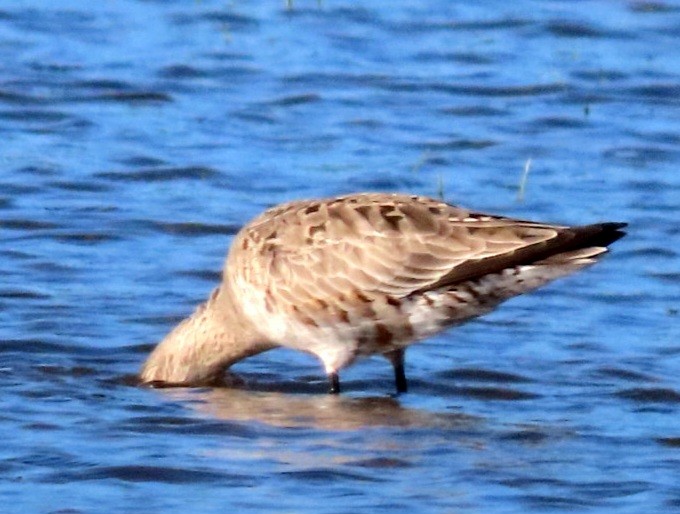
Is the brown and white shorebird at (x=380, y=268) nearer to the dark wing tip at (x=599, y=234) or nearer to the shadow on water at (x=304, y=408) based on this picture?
the dark wing tip at (x=599, y=234)

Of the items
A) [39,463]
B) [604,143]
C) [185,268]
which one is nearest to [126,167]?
[185,268]

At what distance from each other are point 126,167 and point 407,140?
1984mm

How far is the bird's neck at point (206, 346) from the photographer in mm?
9648

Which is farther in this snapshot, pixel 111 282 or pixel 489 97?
pixel 489 97

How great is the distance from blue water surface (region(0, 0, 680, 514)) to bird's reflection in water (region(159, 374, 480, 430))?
0.08 ft

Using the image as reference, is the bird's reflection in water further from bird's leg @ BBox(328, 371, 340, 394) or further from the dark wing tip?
the dark wing tip

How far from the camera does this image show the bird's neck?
965cm

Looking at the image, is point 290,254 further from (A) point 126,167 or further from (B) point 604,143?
(B) point 604,143

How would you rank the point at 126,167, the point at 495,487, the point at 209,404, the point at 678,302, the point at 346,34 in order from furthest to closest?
the point at 346,34, the point at 126,167, the point at 678,302, the point at 209,404, the point at 495,487

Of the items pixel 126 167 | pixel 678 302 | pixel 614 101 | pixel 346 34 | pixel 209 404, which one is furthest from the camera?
pixel 346 34

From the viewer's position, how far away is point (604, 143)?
13.9m

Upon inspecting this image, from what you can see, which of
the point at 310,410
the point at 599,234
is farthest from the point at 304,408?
the point at 599,234

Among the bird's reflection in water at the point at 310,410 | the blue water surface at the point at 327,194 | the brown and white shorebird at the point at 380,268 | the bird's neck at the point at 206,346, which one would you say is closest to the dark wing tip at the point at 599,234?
the brown and white shorebird at the point at 380,268

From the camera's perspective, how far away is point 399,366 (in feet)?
30.9
